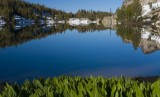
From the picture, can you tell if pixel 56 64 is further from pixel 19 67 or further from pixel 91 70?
pixel 91 70

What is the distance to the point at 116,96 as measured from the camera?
955 cm

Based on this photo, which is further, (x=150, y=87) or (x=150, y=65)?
(x=150, y=65)

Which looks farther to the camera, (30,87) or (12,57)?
(12,57)

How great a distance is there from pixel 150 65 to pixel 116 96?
36.2 metres

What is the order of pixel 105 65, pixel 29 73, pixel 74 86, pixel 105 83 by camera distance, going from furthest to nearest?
1. pixel 105 65
2. pixel 29 73
3. pixel 105 83
4. pixel 74 86

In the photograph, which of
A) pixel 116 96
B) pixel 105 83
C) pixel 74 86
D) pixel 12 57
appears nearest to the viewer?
pixel 116 96

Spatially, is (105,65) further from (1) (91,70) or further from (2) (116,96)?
(2) (116,96)

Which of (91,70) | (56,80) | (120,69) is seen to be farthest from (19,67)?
(56,80)

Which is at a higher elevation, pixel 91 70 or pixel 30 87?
pixel 30 87

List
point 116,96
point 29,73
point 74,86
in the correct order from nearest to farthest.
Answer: point 116,96 < point 74,86 < point 29,73

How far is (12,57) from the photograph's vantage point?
60.8m

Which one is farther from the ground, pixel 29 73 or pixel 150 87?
pixel 150 87

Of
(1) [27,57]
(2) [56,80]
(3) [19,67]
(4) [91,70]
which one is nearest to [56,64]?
(3) [19,67]

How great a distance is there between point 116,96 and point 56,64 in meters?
40.9
